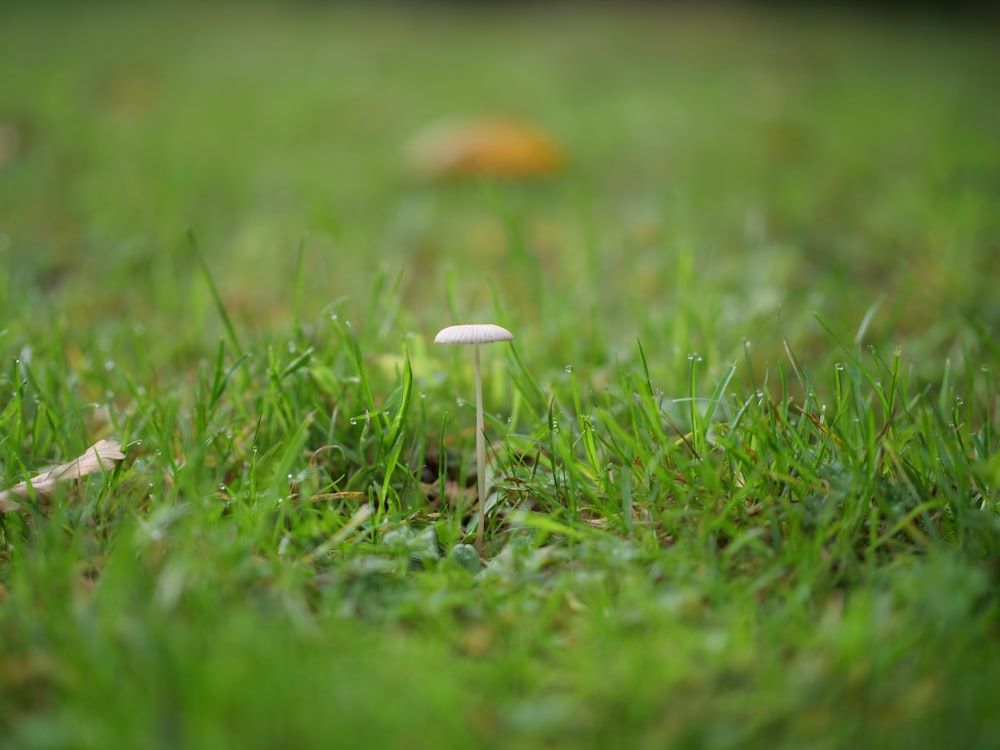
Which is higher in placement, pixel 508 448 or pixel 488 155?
pixel 488 155

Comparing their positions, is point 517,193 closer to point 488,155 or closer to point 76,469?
point 488,155

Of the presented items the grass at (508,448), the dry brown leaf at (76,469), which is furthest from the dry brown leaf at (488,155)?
the dry brown leaf at (76,469)

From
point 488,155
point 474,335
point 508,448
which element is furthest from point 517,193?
point 474,335

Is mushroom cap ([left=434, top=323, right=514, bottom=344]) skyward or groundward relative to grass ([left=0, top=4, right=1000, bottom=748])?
skyward

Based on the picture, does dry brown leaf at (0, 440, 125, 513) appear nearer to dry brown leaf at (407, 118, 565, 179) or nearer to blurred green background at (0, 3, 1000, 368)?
blurred green background at (0, 3, 1000, 368)

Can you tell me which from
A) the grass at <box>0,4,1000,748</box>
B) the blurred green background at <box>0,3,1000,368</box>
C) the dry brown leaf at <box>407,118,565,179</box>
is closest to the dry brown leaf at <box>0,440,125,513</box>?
the grass at <box>0,4,1000,748</box>

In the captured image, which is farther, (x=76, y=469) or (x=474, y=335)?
(x=76, y=469)

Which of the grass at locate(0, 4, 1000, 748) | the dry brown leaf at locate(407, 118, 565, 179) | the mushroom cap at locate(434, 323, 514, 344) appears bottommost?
the grass at locate(0, 4, 1000, 748)
